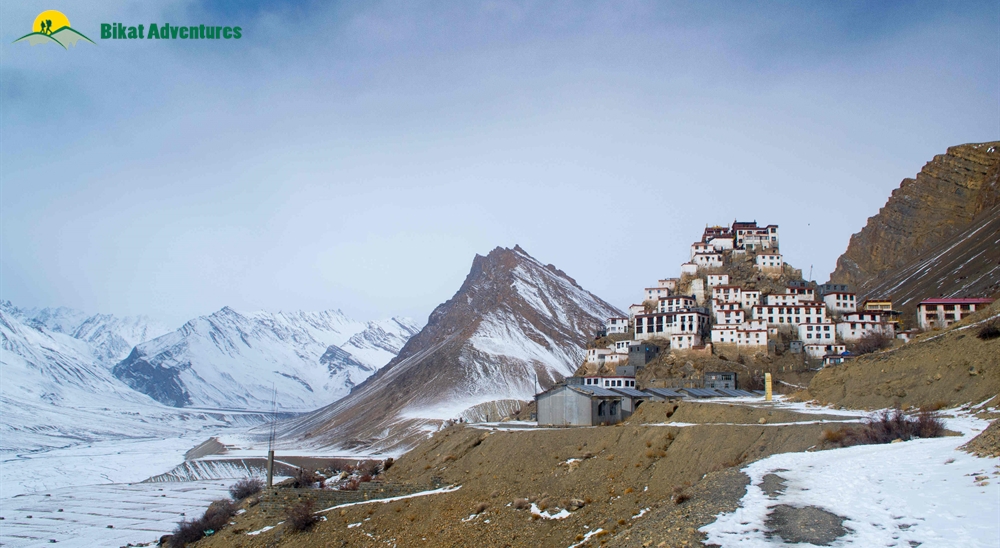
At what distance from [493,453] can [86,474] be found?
93304mm

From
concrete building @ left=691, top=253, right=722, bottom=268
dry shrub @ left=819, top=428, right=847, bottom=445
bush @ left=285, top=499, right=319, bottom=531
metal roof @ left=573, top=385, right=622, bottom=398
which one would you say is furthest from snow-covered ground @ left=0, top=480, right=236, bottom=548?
concrete building @ left=691, top=253, right=722, bottom=268

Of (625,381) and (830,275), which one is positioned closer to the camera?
(625,381)

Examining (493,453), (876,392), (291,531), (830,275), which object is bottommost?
(291,531)

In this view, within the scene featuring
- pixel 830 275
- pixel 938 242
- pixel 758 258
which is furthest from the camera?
pixel 830 275

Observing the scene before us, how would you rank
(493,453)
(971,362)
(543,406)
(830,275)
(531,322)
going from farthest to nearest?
(531,322) < (830,275) < (543,406) < (493,453) < (971,362)

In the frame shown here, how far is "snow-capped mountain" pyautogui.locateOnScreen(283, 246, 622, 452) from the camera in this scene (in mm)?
114788

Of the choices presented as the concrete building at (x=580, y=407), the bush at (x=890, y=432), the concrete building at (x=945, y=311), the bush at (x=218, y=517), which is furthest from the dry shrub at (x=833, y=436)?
the concrete building at (x=945, y=311)

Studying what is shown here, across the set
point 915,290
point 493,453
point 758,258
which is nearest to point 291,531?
point 493,453

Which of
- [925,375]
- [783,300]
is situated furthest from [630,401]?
[783,300]

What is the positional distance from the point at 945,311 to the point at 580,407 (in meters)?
37.6

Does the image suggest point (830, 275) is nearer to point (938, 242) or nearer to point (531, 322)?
point (938, 242)

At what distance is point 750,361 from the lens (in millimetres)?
63125

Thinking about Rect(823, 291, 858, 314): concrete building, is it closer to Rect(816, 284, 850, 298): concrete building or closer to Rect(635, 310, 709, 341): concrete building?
Rect(816, 284, 850, 298): concrete building

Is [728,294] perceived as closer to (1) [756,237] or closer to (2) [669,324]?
(2) [669,324]
